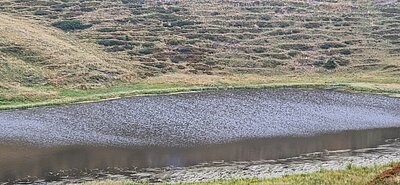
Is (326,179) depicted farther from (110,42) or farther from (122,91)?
(110,42)

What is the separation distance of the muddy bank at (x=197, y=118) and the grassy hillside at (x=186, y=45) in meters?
9.73

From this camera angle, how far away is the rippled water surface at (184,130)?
45156 millimetres

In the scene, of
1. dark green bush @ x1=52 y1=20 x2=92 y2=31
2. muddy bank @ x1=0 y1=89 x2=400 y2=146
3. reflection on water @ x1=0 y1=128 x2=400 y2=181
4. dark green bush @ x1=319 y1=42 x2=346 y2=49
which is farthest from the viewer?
dark green bush @ x1=319 y1=42 x2=346 y2=49

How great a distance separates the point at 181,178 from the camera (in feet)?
130

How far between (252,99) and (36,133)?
32.7 m

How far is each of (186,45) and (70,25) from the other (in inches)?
955

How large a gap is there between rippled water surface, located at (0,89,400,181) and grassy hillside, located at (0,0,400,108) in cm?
1256

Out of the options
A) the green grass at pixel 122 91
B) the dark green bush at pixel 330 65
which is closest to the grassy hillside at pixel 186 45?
the dark green bush at pixel 330 65

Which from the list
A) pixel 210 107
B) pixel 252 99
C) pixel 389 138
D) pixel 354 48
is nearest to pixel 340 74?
pixel 354 48

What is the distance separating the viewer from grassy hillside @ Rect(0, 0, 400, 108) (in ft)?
289

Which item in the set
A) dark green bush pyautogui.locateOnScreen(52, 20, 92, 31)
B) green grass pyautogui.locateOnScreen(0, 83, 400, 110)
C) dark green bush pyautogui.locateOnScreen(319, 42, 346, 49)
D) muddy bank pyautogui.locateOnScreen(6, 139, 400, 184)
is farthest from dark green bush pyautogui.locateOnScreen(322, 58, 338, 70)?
muddy bank pyautogui.locateOnScreen(6, 139, 400, 184)

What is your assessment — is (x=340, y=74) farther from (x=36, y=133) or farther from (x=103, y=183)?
(x=103, y=183)

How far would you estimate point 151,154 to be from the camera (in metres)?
46.7

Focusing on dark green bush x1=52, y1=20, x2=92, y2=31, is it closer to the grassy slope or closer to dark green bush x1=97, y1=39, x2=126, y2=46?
dark green bush x1=97, y1=39, x2=126, y2=46
